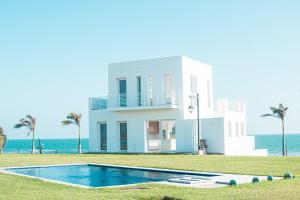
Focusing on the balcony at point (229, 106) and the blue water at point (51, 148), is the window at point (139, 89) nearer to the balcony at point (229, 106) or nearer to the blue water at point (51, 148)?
the balcony at point (229, 106)

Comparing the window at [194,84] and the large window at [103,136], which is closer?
the window at [194,84]

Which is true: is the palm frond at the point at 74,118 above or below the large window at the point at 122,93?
below

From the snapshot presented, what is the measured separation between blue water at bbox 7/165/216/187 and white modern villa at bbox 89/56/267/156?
955 cm

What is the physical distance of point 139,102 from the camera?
2784cm

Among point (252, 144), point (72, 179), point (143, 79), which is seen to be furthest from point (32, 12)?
point (252, 144)

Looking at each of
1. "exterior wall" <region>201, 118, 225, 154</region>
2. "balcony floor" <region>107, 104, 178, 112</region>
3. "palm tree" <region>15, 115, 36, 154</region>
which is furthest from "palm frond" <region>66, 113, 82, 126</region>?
"exterior wall" <region>201, 118, 225, 154</region>

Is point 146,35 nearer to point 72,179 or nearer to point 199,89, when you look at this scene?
point 199,89

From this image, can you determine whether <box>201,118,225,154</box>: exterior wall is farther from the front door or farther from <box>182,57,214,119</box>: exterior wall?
the front door

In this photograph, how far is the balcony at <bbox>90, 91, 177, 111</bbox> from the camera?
26.9m

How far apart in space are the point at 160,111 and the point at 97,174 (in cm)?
1221

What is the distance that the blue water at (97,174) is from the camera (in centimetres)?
1321

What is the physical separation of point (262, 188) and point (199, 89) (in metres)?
19.5

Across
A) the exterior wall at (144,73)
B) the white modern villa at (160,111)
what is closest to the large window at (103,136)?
the white modern villa at (160,111)

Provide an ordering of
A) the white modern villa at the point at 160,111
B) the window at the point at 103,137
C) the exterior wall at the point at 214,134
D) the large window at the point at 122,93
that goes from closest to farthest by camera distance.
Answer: the exterior wall at the point at 214,134 < the white modern villa at the point at 160,111 < the large window at the point at 122,93 < the window at the point at 103,137
